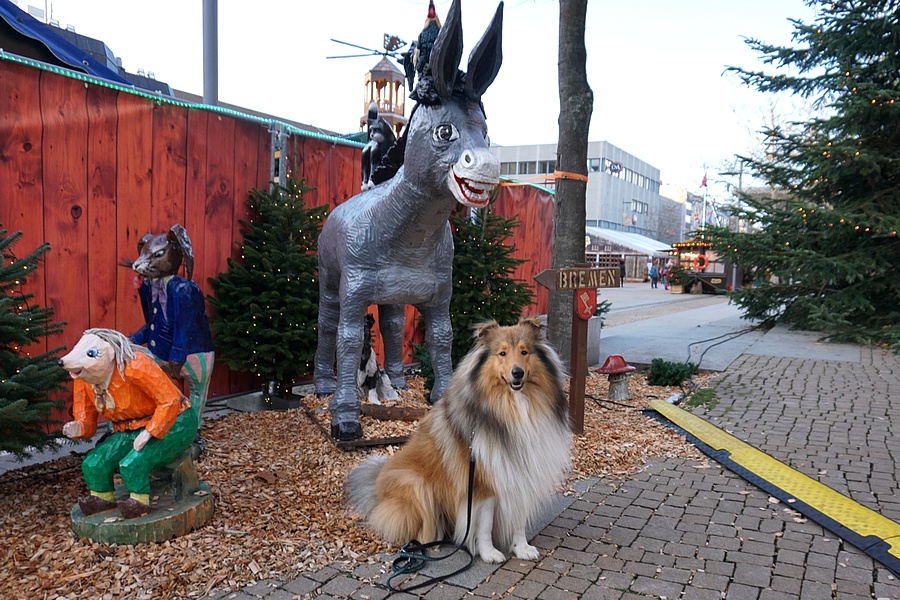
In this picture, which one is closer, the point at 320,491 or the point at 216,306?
the point at 320,491

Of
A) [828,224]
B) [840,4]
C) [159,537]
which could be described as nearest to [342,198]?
[159,537]

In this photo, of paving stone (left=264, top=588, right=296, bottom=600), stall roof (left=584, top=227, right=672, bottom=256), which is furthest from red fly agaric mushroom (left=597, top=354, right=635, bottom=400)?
stall roof (left=584, top=227, right=672, bottom=256)

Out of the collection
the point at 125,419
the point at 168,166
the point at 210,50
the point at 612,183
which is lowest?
the point at 125,419

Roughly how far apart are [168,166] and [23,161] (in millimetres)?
1211

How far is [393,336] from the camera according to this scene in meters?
5.66

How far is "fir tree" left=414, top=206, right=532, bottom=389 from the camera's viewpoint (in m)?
7.53

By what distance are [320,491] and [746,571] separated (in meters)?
2.61

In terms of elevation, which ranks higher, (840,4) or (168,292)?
(840,4)

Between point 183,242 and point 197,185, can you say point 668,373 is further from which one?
point 183,242

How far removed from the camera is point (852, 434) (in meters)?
5.97

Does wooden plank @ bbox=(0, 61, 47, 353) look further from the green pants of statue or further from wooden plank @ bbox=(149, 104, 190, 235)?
the green pants of statue

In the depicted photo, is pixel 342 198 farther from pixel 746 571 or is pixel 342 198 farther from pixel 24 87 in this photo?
pixel 746 571

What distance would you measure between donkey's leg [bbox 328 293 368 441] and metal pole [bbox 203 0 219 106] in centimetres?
379

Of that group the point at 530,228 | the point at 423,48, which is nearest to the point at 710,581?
the point at 423,48
